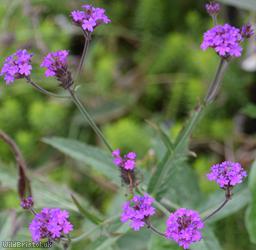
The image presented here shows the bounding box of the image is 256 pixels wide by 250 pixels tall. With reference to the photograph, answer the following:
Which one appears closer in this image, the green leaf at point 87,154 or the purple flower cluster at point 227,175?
the purple flower cluster at point 227,175

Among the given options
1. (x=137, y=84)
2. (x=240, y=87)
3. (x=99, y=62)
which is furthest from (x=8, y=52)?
(x=240, y=87)

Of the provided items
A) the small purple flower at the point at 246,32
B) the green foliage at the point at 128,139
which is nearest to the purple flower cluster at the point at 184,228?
the small purple flower at the point at 246,32

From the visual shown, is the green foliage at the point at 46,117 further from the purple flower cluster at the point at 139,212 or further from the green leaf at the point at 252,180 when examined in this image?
the purple flower cluster at the point at 139,212

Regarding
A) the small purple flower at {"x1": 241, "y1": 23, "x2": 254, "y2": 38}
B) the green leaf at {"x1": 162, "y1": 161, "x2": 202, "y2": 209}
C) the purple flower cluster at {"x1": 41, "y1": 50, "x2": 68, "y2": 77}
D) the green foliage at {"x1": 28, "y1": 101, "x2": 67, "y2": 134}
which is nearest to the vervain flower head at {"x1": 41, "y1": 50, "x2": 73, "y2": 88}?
the purple flower cluster at {"x1": 41, "y1": 50, "x2": 68, "y2": 77}

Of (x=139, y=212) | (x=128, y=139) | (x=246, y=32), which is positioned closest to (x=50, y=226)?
(x=139, y=212)

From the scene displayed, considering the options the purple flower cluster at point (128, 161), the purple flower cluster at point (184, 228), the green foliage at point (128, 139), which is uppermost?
the green foliage at point (128, 139)

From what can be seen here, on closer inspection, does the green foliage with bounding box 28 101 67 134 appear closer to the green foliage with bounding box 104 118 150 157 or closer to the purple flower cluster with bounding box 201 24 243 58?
the green foliage with bounding box 104 118 150 157

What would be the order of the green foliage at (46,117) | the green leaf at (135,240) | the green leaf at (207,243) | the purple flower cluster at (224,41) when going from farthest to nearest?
the green foliage at (46,117)
the green leaf at (135,240)
the green leaf at (207,243)
the purple flower cluster at (224,41)
